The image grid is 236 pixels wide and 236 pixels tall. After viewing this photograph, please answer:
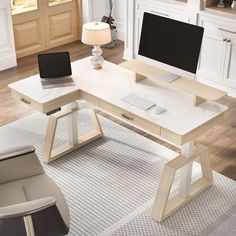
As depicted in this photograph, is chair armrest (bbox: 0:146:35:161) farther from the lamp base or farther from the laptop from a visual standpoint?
the lamp base

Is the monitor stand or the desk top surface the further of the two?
the monitor stand

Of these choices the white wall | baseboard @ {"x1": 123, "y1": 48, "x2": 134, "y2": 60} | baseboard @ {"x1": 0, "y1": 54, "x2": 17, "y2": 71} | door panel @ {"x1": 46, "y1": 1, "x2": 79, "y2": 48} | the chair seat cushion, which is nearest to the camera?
the chair seat cushion

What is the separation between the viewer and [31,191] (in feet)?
9.81

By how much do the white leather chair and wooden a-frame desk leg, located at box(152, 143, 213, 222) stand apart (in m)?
0.73

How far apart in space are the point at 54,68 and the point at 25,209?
4.96 ft

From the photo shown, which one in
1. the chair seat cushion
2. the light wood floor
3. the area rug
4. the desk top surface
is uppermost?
the desk top surface

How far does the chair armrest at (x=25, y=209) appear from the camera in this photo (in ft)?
8.29

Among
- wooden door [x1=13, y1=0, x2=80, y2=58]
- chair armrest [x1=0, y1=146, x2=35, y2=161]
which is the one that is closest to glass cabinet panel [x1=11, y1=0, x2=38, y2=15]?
wooden door [x1=13, y1=0, x2=80, y2=58]

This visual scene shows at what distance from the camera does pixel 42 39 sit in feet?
20.1

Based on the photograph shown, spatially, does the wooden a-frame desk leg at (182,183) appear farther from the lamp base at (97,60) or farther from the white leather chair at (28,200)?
the lamp base at (97,60)

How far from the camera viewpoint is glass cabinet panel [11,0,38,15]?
224 inches

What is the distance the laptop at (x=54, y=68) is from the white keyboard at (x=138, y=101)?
526 mm

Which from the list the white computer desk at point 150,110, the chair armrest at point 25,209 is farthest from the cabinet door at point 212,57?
the chair armrest at point 25,209

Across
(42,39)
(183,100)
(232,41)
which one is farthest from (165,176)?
(42,39)
